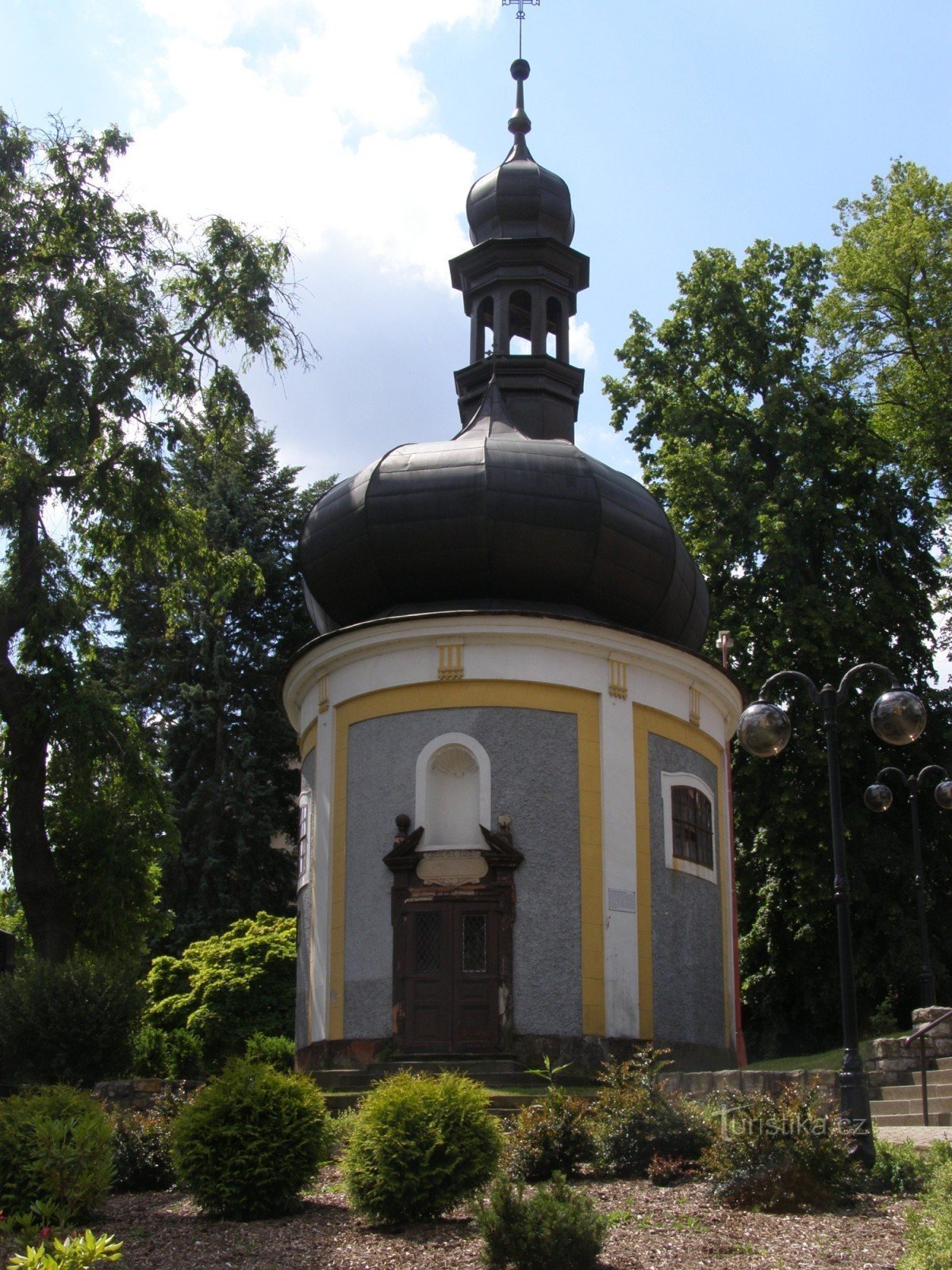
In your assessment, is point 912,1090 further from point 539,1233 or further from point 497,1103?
point 539,1233

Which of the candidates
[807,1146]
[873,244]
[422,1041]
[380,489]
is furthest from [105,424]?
[873,244]

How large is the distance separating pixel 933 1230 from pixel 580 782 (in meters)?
10.4

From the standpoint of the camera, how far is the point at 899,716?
10.8 meters

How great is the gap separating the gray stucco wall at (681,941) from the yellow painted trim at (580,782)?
94 cm

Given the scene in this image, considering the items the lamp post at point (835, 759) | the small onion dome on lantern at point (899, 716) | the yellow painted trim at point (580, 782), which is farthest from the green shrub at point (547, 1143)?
the yellow painted trim at point (580, 782)

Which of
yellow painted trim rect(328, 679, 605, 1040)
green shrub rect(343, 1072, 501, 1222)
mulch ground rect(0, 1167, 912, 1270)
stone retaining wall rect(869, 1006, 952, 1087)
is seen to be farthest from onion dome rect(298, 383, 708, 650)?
mulch ground rect(0, 1167, 912, 1270)

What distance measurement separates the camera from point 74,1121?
10070 millimetres

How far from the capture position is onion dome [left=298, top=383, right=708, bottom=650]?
19.0 metres

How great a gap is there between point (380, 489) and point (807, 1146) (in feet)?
38.1

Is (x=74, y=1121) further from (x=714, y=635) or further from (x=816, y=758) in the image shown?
(x=714, y=635)

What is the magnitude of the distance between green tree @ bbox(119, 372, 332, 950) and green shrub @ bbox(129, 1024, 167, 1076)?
1114cm

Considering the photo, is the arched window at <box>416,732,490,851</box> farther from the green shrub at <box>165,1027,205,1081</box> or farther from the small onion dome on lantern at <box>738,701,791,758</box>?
the small onion dome on lantern at <box>738,701,791,758</box>

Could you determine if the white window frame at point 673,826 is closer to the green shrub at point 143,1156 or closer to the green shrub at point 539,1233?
the green shrub at point 143,1156

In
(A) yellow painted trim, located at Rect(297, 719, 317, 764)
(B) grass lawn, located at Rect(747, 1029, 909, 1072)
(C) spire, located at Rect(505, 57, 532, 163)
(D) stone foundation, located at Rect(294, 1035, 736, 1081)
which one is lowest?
(B) grass lawn, located at Rect(747, 1029, 909, 1072)
